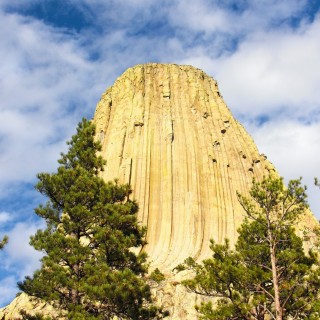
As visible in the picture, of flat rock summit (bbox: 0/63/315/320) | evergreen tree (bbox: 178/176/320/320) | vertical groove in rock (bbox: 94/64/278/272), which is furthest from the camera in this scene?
vertical groove in rock (bbox: 94/64/278/272)

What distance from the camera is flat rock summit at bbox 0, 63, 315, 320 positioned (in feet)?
157

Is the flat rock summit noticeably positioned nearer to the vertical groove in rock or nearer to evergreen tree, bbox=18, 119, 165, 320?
the vertical groove in rock

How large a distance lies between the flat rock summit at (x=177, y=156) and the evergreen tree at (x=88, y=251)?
15740mm

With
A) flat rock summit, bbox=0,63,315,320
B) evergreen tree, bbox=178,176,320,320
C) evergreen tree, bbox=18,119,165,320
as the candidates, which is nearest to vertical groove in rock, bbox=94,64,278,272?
flat rock summit, bbox=0,63,315,320

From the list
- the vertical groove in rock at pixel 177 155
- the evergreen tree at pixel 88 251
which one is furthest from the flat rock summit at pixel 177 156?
the evergreen tree at pixel 88 251

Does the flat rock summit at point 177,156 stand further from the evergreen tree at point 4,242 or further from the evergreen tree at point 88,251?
the evergreen tree at point 4,242

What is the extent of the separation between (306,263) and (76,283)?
385 inches

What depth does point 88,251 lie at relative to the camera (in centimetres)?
2000

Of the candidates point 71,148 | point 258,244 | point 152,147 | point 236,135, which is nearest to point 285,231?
point 258,244

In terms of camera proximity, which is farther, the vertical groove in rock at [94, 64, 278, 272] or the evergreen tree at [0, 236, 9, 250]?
the vertical groove in rock at [94, 64, 278, 272]

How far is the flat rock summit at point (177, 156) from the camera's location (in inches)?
1889

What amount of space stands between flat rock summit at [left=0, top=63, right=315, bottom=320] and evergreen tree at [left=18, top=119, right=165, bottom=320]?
620 inches

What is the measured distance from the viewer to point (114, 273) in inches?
737

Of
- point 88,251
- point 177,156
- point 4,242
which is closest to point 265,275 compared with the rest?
point 88,251
